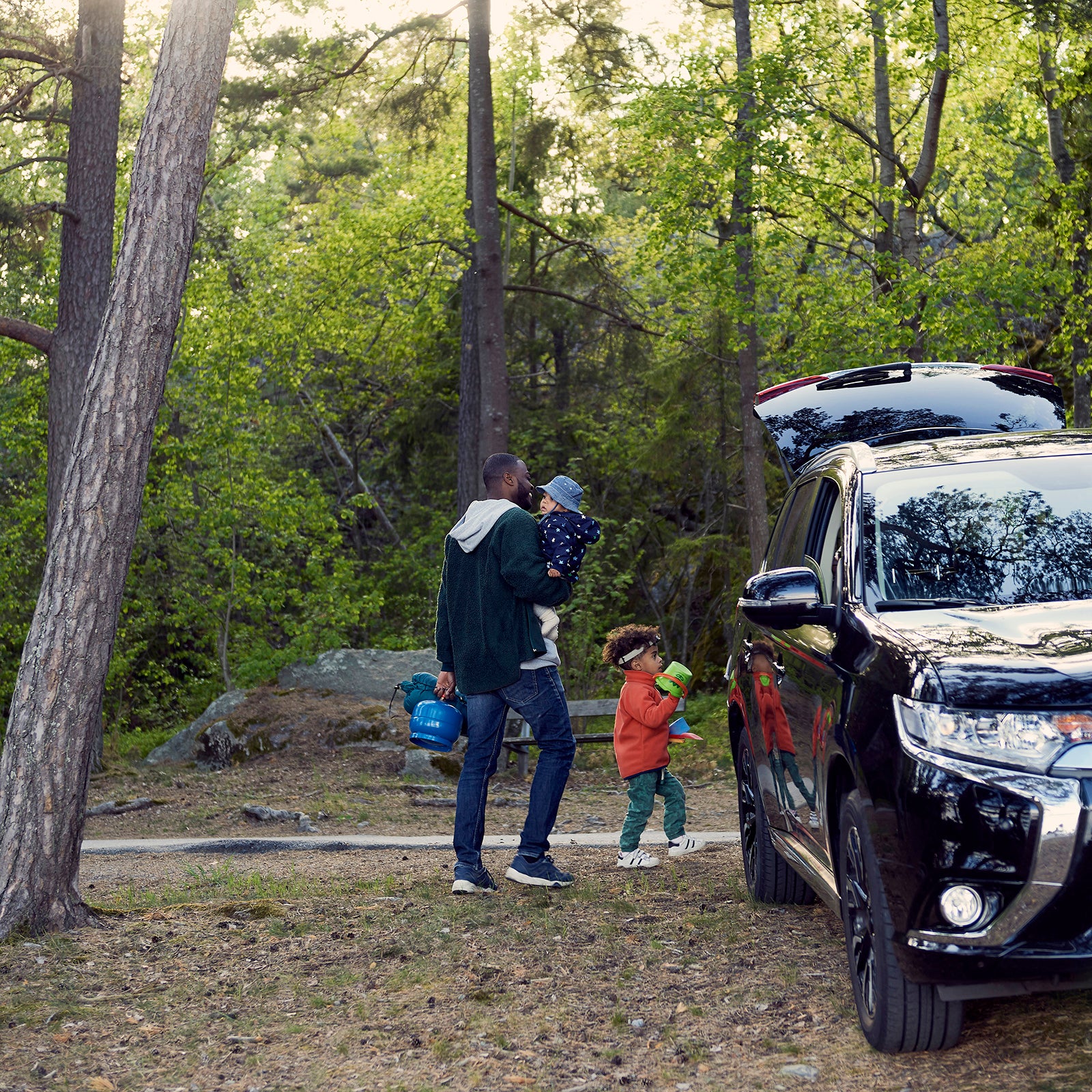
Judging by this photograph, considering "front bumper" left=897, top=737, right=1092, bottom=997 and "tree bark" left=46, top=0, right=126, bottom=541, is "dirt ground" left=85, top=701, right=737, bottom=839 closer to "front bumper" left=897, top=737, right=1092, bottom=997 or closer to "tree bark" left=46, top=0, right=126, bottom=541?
"tree bark" left=46, top=0, right=126, bottom=541

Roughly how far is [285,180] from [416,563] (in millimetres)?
15847

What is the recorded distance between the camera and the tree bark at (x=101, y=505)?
6266 mm

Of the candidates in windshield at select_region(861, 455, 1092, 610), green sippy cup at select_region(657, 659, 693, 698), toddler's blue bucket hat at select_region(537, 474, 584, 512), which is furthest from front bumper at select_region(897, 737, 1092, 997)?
green sippy cup at select_region(657, 659, 693, 698)

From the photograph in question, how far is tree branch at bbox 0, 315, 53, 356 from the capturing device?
42.2 ft

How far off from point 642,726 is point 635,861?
88 cm

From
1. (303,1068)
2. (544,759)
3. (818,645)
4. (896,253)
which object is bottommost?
(303,1068)

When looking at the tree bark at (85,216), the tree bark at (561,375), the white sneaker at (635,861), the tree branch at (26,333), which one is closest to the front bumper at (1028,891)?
the white sneaker at (635,861)

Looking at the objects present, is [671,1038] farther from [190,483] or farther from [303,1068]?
[190,483]

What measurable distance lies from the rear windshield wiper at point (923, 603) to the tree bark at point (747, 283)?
11576 millimetres

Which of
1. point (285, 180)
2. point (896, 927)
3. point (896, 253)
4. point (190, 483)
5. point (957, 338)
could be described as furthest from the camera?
point (285, 180)

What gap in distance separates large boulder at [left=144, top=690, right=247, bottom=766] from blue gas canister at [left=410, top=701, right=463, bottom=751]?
385 inches

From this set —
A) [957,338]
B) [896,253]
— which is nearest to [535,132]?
[896,253]

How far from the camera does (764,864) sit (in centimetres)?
632

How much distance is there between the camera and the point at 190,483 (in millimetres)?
20734
